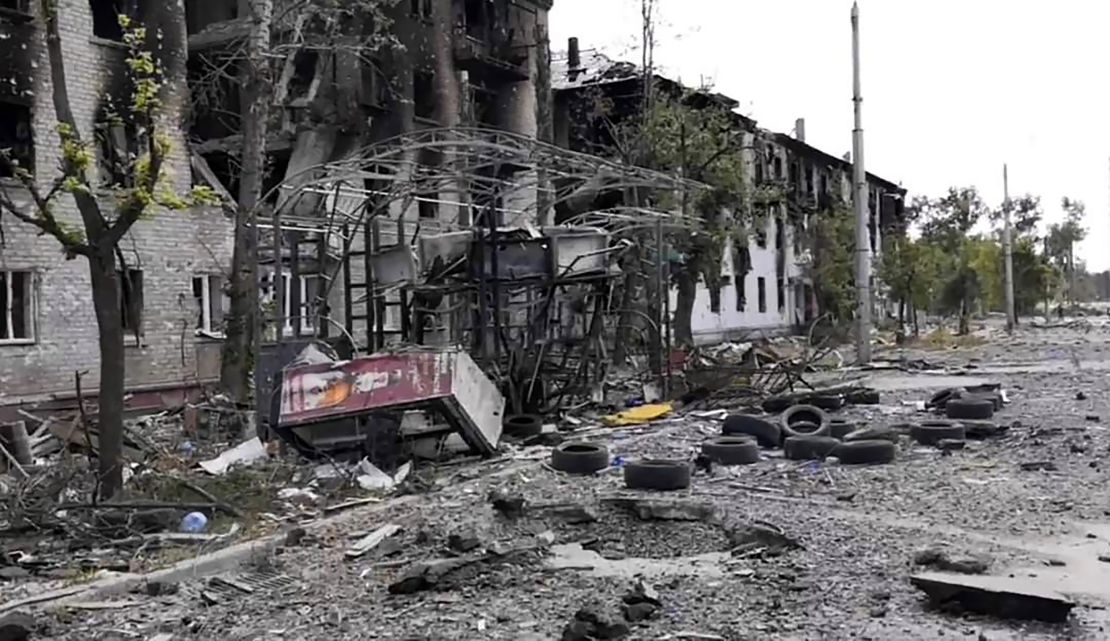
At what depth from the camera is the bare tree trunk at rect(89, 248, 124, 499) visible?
30.5 ft

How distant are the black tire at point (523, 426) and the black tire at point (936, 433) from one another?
495 centimetres

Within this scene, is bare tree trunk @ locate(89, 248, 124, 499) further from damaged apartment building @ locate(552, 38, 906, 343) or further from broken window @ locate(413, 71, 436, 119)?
damaged apartment building @ locate(552, 38, 906, 343)

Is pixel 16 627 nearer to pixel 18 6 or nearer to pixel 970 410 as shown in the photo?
pixel 970 410

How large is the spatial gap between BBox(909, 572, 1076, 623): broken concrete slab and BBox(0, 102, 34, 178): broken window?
15.9 meters

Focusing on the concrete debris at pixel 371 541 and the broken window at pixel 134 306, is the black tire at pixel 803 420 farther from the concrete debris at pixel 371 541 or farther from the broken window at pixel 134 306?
the broken window at pixel 134 306

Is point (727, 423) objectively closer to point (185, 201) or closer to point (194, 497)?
point (194, 497)

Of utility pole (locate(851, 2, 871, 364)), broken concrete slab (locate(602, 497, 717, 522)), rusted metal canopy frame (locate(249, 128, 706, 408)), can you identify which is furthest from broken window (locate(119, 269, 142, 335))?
utility pole (locate(851, 2, 871, 364))

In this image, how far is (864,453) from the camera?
12062mm

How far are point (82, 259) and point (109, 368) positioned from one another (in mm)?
9505

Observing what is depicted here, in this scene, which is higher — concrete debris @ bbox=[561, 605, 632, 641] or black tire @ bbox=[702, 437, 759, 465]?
black tire @ bbox=[702, 437, 759, 465]

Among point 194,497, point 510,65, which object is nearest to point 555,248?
point 194,497

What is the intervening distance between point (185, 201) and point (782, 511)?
18.5 feet

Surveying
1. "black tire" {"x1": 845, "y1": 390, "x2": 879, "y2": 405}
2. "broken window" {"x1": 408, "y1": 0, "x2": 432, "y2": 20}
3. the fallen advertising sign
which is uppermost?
"broken window" {"x1": 408, "y1": 0, "x2": 432, "y2": 20}

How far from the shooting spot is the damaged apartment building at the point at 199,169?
1661 centimetres
